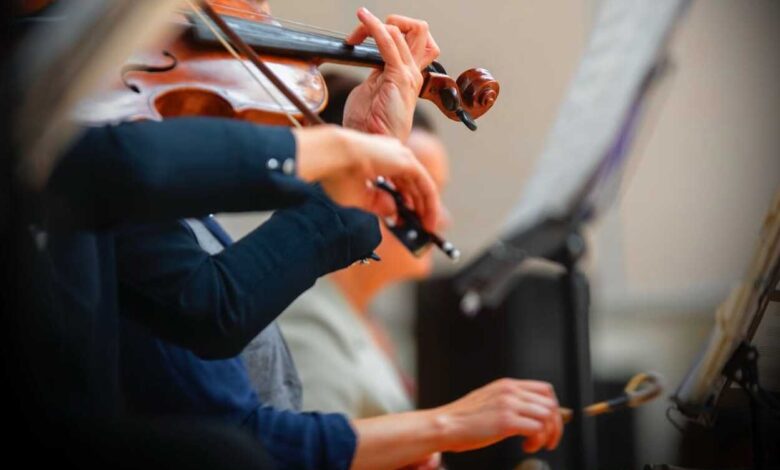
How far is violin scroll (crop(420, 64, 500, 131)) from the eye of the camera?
1.82ft

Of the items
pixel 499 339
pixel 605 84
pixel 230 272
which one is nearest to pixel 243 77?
pixel 230 272

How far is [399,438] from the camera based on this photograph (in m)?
0.58

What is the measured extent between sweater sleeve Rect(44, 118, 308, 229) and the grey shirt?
11cm

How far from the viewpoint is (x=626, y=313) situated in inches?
61.0

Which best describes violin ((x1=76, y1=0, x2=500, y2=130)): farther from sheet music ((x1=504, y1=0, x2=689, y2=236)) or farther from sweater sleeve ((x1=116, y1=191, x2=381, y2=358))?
sheet music ((x1=504, y1=0, x2=689, y2=236))

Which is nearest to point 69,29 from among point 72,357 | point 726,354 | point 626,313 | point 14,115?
point 14,115

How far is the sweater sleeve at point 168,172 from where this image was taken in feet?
1.40

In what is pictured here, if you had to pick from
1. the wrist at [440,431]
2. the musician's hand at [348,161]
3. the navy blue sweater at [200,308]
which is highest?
the musician's hand at [348,161]

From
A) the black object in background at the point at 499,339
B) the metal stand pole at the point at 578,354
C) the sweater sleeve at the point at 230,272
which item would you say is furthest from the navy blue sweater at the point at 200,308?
the black object in background at the point at 499,339

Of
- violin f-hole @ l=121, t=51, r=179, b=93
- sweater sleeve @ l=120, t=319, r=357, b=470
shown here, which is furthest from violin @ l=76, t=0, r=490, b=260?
sweater sleeve @ l=120, t=319, r=357, b=470

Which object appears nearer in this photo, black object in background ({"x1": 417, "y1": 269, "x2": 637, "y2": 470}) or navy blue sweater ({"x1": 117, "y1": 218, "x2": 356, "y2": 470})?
navy blue sweater ({"x1": 117, "y1": 218, "x2": 356, "y2": 470})

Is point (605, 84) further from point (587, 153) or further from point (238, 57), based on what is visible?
point (238, 57)

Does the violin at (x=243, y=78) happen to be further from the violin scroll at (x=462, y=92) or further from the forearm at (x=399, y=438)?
the forearm at (x=399, y=438)

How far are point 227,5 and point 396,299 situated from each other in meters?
1.26
